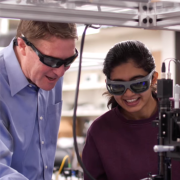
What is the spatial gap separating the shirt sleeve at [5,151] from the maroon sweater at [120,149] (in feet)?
1.53

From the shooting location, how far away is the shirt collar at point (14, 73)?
1.30 m

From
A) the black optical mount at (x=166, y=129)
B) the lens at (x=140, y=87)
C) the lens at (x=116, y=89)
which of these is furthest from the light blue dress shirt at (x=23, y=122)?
the black optical mount at (x=166, y=129)

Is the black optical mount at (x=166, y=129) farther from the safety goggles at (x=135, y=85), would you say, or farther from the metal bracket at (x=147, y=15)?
the safety goggles at (x=135, y=85)

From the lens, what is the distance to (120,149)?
1.50 m

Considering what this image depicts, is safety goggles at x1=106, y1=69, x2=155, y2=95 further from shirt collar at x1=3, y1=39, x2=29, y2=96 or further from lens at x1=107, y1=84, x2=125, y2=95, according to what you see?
shirt collar at x1=3, y1=39, x2=29, y2=96

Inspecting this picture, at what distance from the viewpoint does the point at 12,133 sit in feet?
4.17

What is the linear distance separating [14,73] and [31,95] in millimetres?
137

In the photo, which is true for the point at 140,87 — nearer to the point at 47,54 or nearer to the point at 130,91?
the point at 130,91

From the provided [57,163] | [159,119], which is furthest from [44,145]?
[57,163]

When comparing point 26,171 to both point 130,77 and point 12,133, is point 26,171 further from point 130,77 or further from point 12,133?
point 130,77

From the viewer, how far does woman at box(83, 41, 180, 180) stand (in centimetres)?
140

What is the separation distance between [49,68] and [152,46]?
3728mm

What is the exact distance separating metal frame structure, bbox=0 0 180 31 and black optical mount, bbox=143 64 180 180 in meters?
0.22

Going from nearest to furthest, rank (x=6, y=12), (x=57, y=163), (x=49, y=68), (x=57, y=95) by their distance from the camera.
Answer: (x=6, y=12) → (x=49, y=68) → (x=57, y=95) → (x=57, y=163)
